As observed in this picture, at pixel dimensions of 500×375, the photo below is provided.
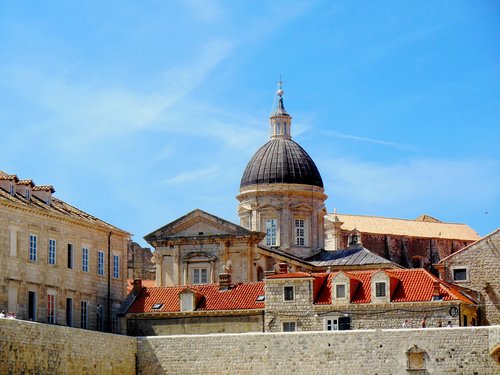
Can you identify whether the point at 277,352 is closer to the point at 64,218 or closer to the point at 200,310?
the point at 200,310

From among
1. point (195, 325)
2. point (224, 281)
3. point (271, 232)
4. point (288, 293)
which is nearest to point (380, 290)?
point (288, 293)

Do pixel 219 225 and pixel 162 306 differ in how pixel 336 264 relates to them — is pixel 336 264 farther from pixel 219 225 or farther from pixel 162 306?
pixel 162 306

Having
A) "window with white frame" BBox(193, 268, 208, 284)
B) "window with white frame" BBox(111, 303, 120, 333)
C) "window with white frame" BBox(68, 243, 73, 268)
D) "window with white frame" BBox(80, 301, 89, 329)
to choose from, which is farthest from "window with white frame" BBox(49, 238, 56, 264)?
"window with white frame" BBox(193, 268, 208, 284)

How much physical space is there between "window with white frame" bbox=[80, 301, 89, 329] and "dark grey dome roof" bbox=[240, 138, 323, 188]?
17.0m

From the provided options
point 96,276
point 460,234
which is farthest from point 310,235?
point 460,234

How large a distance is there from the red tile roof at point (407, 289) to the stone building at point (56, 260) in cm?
984

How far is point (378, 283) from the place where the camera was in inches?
2283

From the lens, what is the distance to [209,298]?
2386 inches

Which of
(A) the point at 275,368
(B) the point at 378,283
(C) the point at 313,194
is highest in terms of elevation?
(C) the point at 313,194

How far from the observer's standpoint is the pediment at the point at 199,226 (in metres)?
68.2

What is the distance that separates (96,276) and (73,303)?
260cm

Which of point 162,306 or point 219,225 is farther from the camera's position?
point 219,225

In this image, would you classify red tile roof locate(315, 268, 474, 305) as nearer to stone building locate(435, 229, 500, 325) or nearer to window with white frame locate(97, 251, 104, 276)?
stone building locate(435, 229, 500, 325)

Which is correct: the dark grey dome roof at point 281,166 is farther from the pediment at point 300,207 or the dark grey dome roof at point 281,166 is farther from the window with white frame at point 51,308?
the window with white frame at point 51,308
